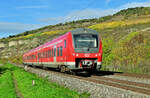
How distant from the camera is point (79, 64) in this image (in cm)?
1595

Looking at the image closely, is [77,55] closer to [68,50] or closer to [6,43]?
[68,50]

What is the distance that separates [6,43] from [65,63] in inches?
4076

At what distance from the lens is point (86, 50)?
15977 mm

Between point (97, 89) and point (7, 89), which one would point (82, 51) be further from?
point (97, 89)

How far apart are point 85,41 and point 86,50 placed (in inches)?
28.3

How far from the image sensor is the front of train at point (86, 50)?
15.9 m

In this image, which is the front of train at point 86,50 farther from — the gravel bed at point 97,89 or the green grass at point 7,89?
the green grass at point 7,89

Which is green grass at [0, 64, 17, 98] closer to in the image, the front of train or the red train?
the red train

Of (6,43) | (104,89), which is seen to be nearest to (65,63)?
(104,89)

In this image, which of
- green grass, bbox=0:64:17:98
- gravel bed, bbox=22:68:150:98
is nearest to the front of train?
gravel bed, bbox=22:68:150:98

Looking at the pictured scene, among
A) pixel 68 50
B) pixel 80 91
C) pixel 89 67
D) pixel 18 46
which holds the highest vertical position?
pixel 18 46

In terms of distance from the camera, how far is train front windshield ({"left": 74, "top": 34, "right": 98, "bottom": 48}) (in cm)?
1614

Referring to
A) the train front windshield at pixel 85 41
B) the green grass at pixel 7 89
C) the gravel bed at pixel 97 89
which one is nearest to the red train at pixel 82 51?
the train front windshield at pixel 85 41

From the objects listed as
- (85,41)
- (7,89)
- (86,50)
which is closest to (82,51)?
(86,50)
